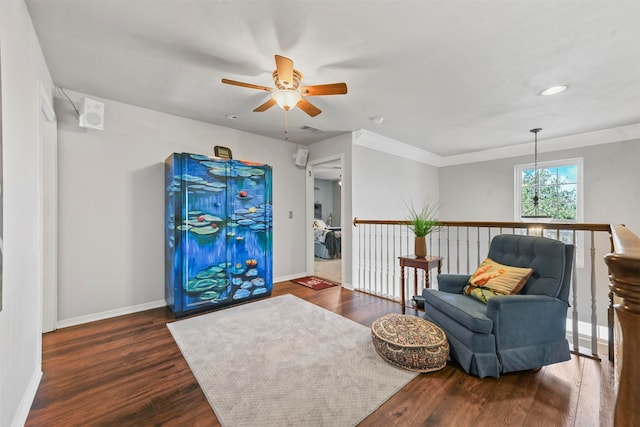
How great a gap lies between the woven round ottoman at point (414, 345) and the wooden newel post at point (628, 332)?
5.19 ft

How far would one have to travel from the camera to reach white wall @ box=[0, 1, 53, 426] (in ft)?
4.41

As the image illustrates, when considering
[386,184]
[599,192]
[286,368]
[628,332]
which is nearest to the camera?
[628,332]

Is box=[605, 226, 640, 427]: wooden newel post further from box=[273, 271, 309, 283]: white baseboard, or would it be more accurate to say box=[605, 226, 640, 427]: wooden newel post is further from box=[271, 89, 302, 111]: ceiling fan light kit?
box=[273, 271, 309, 283]: white baseboard

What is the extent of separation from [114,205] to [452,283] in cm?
372

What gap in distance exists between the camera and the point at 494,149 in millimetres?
5184

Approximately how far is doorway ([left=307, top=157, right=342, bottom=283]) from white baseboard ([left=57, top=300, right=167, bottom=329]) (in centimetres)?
250

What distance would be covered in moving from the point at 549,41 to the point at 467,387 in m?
2.58

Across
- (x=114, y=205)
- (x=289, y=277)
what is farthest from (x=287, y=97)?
(x=289, y=277)

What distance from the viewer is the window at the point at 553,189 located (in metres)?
4.36

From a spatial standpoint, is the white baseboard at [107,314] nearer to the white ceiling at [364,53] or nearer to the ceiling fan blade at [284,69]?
the white ceiling at [364,53]

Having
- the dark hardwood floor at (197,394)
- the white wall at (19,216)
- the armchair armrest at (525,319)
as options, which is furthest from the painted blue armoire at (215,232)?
the armchair armrest at (525,319)

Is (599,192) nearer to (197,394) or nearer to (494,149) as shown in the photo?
(494,149)

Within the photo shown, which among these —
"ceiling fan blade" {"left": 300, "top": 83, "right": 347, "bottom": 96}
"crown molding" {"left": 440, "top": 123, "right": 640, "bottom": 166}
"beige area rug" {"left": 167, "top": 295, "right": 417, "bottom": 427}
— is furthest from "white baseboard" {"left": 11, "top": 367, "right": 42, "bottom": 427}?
"crown molding" {"left": 440, "top": 123, "right": 640, "bottom": 166}

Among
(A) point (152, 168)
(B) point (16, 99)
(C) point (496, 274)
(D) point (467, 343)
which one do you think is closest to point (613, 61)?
(C) point (496, 274)
